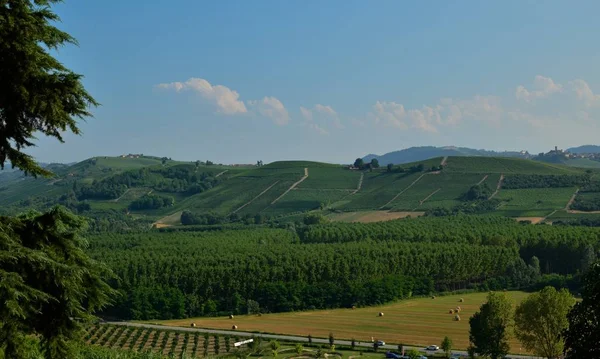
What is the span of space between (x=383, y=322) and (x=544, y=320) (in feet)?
108

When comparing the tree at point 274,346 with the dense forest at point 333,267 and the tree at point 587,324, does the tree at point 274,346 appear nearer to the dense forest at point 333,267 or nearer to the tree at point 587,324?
the dense forest at point 333,267

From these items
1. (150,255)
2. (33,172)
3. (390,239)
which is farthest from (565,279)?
(33,172)

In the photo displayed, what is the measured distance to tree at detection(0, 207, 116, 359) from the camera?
12672 millimetres

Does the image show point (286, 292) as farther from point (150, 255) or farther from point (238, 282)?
point (150, 255)

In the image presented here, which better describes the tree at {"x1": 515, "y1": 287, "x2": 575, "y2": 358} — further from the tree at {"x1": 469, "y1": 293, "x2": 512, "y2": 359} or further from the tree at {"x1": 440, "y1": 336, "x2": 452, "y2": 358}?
the tree at {"x1": 440, "y1": 336, "x2": 452, "y2": 358}

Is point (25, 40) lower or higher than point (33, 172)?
higher

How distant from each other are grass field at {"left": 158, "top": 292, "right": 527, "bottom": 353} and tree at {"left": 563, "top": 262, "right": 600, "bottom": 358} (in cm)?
5633

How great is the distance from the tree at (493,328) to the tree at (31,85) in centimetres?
6255

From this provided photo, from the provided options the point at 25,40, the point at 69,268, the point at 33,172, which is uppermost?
the point at 25,40

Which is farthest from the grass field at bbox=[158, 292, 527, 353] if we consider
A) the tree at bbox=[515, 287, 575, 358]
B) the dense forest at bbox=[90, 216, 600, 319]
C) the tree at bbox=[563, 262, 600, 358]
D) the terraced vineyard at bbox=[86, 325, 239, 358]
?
the tree at bbox=[563, 262, 600, 358]

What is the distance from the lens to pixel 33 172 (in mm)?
14617

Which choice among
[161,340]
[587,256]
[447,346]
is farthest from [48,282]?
[587,256]

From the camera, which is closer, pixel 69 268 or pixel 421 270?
pixel 69 268

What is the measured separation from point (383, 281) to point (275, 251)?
26642mm
